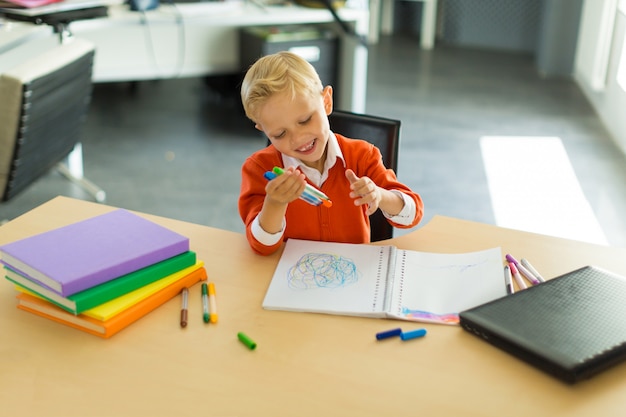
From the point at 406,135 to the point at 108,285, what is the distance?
3013 mm

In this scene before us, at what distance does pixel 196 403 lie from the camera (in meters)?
1.03

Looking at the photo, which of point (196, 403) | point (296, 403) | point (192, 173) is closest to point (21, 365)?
point (196, 403)

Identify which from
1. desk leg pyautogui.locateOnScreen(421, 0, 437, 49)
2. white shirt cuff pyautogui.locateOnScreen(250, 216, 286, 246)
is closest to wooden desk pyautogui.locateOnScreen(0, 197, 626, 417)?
white shirt cuff pyautogui.locateOnScreen(250, 216, 286, 246)

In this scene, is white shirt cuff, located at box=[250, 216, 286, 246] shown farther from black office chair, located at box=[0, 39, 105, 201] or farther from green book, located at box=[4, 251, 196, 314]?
black office chair, located at box=[0, 39, 105, 201]

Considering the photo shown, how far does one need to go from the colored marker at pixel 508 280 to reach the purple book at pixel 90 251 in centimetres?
57

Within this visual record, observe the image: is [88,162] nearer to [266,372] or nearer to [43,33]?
[43,33]

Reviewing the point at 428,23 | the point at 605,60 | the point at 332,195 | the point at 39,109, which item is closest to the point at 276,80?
the point at 332,195

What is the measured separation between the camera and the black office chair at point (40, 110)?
2.28m

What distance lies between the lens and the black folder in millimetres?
1067

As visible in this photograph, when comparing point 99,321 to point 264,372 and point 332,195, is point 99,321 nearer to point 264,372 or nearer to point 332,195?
point 264,372

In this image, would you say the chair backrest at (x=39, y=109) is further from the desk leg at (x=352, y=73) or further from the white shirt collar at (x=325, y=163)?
the desk leg at (x=352, y=73)

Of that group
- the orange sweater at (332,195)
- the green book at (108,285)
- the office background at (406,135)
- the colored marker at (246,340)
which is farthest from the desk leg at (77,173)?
the colored marker at (246,340)

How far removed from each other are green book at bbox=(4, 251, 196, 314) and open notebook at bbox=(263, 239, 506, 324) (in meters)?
0.17

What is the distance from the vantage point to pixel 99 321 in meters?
1.18
